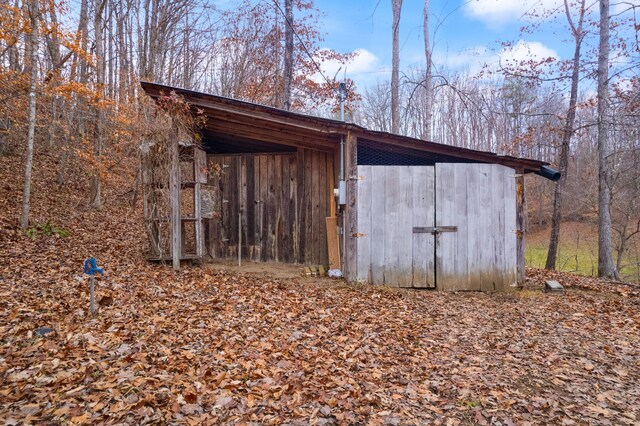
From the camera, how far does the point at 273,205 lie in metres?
8.00

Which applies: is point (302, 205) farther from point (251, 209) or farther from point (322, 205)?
point (251, 209)

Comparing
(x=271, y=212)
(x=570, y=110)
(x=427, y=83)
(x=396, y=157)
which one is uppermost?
(x=427, y=83)

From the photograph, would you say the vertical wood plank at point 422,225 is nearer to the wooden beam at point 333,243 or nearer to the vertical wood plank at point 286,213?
the wooden beam at point 333,243

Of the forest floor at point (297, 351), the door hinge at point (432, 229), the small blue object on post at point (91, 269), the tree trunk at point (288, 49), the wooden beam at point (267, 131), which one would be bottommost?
the forest floor at point (297, 351)

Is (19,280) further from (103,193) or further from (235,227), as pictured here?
(103,193)

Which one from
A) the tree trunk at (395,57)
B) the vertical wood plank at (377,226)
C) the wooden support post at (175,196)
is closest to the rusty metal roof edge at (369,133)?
the vertical wood plank at (377,226)

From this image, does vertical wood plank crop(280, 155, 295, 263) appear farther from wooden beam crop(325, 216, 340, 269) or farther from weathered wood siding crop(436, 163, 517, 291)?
weathered wood siding crop(436, 163, 517, 291)

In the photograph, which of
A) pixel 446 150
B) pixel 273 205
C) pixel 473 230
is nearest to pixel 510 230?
pixel 473 230

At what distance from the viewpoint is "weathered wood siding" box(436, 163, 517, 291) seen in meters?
6.42

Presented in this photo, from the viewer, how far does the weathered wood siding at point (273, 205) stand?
25.6 ft

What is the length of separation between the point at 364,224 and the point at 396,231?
57 centimetres

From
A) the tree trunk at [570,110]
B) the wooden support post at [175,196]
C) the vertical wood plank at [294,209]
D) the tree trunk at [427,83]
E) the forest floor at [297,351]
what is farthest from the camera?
the tree trunk at [427,83]

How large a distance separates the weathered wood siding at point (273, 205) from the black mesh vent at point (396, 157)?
3.66 ft

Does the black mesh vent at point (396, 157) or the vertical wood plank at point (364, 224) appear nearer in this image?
the vertical wood plank at point (364, 224)
